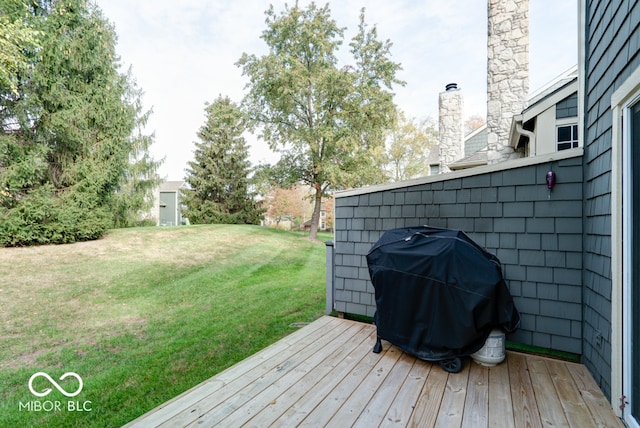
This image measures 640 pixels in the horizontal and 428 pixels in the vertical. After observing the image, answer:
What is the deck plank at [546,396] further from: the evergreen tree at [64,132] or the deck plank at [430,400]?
the evergreen tree at [64,132]

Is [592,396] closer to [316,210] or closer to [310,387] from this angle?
[310,387]

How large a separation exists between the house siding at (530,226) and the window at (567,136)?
2.56m

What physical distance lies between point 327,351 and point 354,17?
47.9ft

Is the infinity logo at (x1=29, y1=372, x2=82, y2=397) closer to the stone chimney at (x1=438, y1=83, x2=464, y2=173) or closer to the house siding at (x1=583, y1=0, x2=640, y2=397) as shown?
the house siding at (x1=583, y1=0, x2=640, y2=397)

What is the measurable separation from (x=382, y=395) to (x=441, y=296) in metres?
0.82

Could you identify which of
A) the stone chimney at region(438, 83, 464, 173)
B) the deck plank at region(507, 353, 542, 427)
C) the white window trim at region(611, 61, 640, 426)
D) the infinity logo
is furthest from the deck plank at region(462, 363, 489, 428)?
the stone chimney at region(438, 83, 464, 173)

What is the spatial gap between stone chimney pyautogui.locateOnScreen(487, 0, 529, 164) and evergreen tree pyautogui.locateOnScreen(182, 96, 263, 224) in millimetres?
14544

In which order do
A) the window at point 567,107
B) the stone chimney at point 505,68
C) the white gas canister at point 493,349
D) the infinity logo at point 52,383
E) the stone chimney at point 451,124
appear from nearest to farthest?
the white gas canister at point 493,349 → the infinity logo at point 52,383 → the window at point 567,107 → the stone chimney at point 505,68 → the stone chimney at point 451,124

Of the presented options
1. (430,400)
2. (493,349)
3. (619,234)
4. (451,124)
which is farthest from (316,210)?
(619,234)

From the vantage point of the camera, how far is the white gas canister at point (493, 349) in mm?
2344

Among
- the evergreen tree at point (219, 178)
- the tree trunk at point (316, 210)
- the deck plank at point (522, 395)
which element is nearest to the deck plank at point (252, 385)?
the deck plank at point (522, 395)

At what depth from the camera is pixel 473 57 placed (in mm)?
10367

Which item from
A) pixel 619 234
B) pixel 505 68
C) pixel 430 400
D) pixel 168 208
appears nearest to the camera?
pixel 619 234

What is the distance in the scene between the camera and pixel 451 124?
892 centimetres
